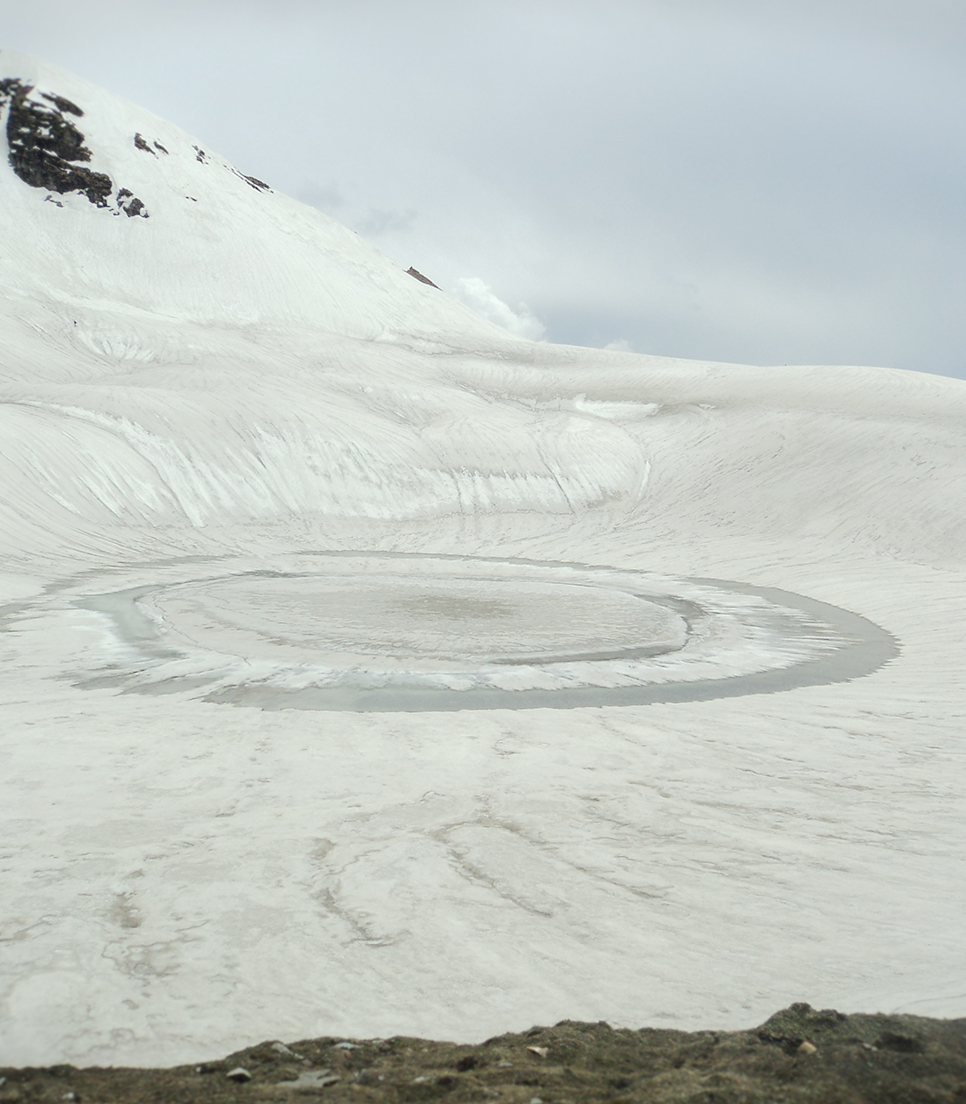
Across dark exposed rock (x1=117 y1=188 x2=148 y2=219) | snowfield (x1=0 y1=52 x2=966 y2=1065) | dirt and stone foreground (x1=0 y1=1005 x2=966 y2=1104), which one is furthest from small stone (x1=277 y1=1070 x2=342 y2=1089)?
dark exposed rock (x1=117 y1=188 x2=148 y2=219)

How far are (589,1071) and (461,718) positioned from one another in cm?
456

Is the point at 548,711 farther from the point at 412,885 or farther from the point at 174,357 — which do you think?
the point at 174,357

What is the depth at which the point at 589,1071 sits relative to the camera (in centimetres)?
238

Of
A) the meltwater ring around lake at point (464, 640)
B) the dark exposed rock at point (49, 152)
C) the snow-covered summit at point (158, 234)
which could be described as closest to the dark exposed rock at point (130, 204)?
the snow-covered summit at point (158, 234)

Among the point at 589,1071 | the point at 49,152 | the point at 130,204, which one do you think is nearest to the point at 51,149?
the point at 49,152

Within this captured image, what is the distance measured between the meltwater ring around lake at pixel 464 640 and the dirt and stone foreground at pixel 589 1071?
4.61m

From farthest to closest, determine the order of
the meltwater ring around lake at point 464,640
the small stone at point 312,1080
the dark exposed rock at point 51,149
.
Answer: the dark exposed rock at point 51,149, the meltwater ring around lake at point 464,640, the small stone at point 312,1080

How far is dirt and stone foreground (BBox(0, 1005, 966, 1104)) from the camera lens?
216cm

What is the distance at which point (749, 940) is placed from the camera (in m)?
3.44

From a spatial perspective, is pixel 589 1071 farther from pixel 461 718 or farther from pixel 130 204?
pixel 130 204

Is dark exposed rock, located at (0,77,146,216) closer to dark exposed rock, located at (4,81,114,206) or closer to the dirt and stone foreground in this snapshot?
dark exposed rock, located at (4,81,114,206)

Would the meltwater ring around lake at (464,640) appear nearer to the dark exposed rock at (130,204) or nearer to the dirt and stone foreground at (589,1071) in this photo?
the dirt and stone foreground at (589,1071)

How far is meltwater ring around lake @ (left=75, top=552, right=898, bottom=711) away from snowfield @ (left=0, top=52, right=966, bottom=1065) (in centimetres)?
8

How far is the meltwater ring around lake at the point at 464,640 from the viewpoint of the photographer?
7816mm
